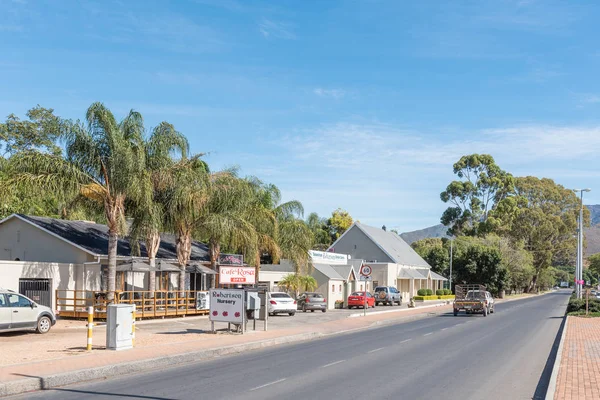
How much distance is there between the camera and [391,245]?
73.3 meters

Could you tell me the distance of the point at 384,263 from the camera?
6562 centimetres

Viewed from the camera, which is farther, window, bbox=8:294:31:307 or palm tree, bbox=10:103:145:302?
palm tree, bbox=10:103:145:302

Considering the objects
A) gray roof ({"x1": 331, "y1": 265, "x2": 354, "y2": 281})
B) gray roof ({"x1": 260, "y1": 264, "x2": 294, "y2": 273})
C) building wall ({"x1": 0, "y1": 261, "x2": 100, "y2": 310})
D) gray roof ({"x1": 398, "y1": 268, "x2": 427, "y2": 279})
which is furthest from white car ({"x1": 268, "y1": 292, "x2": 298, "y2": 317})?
gray roof ({"x1": 398, "y1": 268, "x2": 427, "y2": 279})

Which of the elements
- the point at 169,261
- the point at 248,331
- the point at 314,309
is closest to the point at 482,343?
the point at 248,331

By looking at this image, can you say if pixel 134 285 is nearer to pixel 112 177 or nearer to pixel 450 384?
pixel 112 177

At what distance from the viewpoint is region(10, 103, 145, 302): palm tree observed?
27.3 m

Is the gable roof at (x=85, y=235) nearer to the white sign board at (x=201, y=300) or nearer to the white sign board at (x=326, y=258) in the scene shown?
the white sign board at (x=201, y=300)

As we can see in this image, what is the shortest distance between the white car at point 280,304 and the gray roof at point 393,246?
30929 millimetres

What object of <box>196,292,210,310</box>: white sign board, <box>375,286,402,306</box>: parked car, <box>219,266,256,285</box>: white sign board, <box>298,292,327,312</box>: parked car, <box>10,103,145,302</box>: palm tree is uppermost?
<box>10,103,145,302</box>: palm tree

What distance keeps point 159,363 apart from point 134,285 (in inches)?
765

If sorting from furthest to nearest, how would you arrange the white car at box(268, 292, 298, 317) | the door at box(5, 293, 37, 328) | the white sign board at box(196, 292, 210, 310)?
the white car at box(268, 292, 298, 317) < the white sign board at box(196, 292, 210, 310) < the door at box(5, 293, 37, 328)

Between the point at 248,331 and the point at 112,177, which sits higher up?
the point at 112,177

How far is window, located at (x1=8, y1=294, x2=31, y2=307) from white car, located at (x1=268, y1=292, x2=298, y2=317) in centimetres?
1690

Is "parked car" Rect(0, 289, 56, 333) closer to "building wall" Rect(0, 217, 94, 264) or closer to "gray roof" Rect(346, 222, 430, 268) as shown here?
"building wall" Rect(0, 217, 94, 264)
